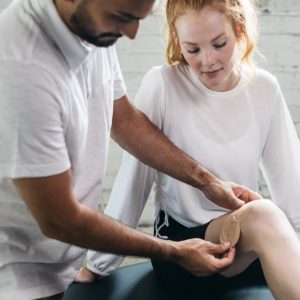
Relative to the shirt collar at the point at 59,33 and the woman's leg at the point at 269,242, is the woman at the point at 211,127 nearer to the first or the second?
the woman's leg at the point at 269,242

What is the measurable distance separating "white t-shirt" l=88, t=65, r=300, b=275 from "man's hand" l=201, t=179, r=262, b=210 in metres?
0.08

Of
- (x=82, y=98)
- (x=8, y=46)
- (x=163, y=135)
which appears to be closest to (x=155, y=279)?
(x=163, y=135)

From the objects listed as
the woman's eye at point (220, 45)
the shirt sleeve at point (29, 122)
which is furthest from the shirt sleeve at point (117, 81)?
the shirt sleeve at point (29, 122)

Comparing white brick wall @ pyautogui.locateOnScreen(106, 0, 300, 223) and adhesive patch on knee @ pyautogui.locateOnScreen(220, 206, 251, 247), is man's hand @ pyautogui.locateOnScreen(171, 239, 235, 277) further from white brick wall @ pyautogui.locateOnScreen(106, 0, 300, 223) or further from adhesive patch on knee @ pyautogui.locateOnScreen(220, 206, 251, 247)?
white brick wall @ pyautogui.locateOnScreen(106, 0, 300, 223)

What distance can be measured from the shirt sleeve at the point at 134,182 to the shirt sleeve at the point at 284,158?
0.94 ft

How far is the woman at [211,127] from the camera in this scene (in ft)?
4.12

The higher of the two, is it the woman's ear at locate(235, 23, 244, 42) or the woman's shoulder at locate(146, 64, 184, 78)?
the woman's ear at locate(235, 23, 244, 42)

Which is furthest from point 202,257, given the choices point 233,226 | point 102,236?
point 102,236

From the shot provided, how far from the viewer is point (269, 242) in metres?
1.13

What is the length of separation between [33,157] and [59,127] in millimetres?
64

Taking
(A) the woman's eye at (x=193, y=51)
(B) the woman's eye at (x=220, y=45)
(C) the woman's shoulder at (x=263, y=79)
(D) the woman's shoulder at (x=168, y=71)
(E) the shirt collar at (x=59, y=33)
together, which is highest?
(E) the shirt collar at (x=59, y=33)

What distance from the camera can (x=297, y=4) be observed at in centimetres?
203

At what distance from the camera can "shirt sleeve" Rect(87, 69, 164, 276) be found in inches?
53.5

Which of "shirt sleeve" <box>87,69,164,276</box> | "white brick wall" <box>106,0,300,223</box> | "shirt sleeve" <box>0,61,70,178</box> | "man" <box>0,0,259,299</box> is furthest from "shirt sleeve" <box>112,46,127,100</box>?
"white brick wall" <box>106,0,300,223</box>
